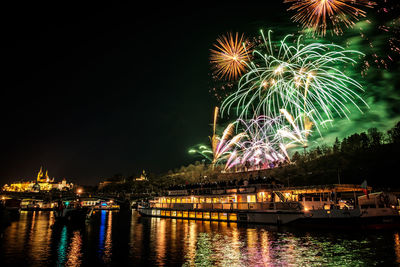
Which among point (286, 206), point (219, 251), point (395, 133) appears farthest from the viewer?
point (395, 133)

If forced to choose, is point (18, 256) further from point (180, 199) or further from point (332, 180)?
point (332, 180)

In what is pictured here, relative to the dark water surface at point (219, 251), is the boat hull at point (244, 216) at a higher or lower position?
higher

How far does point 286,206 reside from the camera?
48375mm

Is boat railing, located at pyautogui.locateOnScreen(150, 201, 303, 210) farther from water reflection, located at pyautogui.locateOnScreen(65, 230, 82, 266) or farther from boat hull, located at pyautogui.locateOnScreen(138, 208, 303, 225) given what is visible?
water reflection, located at pyautogui.locateOnScreen(65, 230, 82, 266)

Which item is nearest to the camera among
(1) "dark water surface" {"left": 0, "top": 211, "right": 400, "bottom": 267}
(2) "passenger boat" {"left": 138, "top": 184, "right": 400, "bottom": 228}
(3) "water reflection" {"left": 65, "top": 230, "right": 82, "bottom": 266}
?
(1) "dark water surface" {"left": 0, "top": 211, "right": 400, "bottom": 267}

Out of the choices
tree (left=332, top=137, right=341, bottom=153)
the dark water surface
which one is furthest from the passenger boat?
tree (left=332, top=137, right=341, bottom=153)

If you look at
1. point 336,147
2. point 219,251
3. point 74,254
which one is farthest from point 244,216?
point 336,147

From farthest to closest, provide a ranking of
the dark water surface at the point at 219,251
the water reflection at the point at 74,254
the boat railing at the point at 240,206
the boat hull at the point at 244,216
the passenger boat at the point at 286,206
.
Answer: the boat railing at the point at 240,206 → the boat hull at the point at 244,216 → the passenger boat at the point at 286,206 → the water reflection at the point at 74,254 → the dark water surface at the point at 219,251

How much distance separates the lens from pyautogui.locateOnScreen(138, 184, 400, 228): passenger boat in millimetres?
41656

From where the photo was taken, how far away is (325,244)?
99.6 ft

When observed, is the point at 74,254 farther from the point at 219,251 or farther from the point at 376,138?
the point at 376,138

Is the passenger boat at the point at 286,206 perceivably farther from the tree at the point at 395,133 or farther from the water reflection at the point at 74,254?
the tree at the point at 395,133

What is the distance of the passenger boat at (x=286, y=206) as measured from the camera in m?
41.7

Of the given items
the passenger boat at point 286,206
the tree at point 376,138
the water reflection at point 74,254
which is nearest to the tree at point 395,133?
the tree at point 376,138
